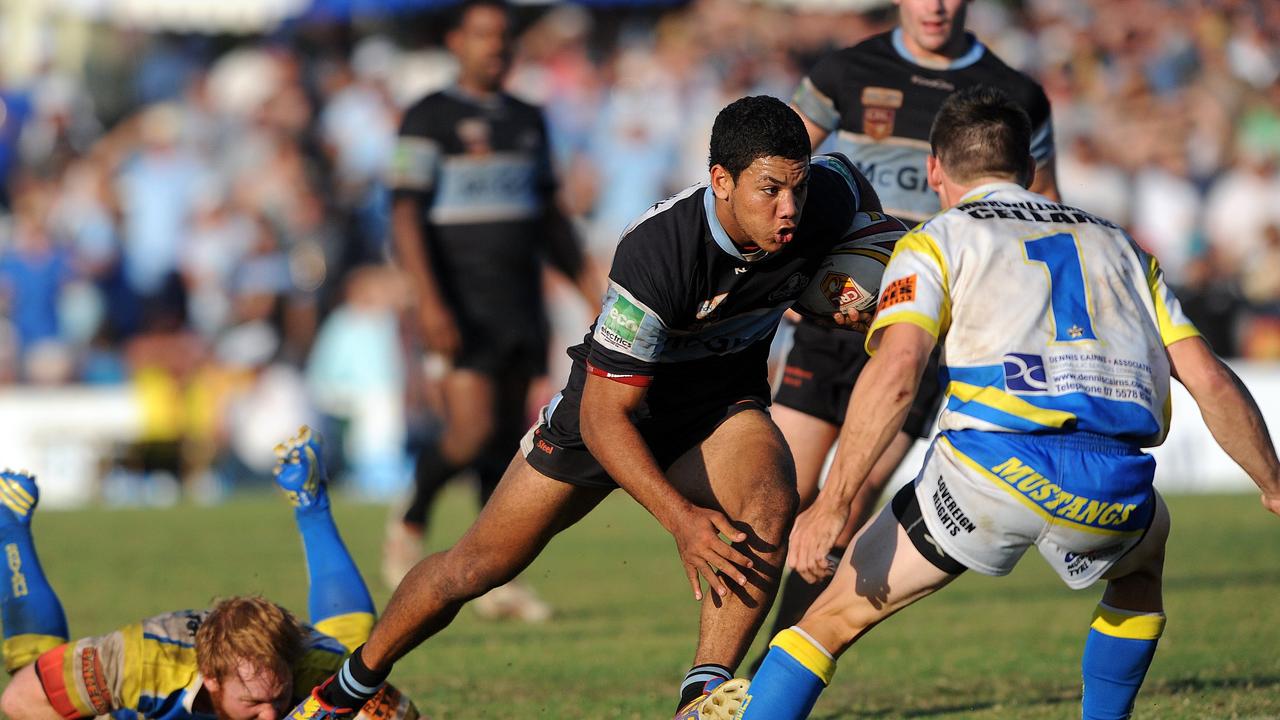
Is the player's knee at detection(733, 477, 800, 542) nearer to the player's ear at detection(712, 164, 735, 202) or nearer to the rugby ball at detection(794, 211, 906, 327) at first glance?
the rugby ball at detection(794, 211, 906, 327)

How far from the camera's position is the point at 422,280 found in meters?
9.81

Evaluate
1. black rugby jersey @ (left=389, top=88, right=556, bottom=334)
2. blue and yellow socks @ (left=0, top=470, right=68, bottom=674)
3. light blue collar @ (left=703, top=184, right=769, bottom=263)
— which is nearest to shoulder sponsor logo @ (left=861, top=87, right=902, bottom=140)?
light blue collar @ (left=703, top=184, right=769, bottom=263)

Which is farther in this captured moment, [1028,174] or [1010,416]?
[1028,174]

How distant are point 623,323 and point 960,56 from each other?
279cm

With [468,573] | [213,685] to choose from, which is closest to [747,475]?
[468,573]

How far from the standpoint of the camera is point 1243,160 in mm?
18891

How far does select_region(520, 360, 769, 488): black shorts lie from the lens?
5.60m

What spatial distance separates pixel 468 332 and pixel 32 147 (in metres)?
13.8

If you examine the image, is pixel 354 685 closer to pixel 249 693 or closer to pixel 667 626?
pixel 249 693

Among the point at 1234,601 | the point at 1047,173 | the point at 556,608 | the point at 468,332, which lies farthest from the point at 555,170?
the point at 1234,601

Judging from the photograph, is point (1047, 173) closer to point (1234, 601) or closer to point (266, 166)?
point (1234, 601)

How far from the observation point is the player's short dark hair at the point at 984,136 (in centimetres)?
501

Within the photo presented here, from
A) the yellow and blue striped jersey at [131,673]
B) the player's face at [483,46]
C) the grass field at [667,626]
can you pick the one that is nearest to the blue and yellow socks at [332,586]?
the grass field at [667,626]

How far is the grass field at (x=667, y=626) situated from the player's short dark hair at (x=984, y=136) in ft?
7.40
